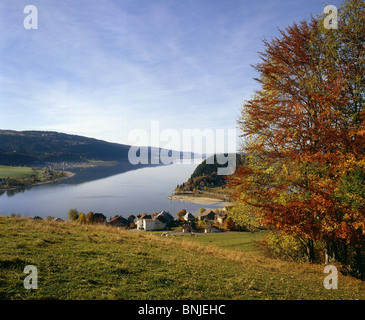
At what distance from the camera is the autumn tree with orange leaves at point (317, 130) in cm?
918

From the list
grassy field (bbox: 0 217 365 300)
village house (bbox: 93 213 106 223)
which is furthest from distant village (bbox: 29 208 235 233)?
grassy field (bbox: 0 217 365 300)

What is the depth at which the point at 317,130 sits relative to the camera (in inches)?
394

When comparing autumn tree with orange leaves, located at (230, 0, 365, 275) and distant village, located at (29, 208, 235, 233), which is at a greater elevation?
autumn tree with orange leaves, located at (230, 0, 365, 275)

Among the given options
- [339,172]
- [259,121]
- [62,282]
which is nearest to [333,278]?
[339,172]

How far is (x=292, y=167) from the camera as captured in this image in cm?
1093

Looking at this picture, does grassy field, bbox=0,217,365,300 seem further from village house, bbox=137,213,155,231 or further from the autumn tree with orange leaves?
village house, bbox=137,213,155,231

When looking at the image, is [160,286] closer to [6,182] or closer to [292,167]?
[292,167]

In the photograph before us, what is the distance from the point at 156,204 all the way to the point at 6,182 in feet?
360

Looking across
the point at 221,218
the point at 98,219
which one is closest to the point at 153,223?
the point at 98,219

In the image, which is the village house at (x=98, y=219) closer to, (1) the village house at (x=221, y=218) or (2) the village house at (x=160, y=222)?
(2) the village house at (x=160, y=222)

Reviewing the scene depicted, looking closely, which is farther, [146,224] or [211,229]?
[146,224]

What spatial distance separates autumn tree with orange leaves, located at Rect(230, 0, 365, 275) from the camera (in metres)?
9.18

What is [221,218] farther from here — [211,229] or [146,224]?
[146,224]

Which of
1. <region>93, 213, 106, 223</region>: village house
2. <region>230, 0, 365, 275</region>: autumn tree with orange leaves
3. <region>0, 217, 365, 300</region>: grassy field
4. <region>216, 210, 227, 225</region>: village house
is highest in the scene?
<region>230, 0, 365, 275</region>: autumn tree with orange leaves
